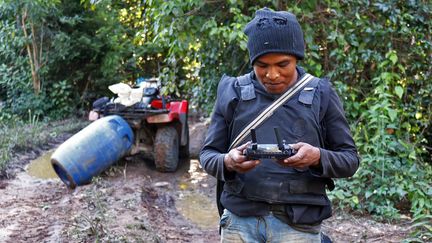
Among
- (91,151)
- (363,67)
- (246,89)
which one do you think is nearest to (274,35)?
(246,89)

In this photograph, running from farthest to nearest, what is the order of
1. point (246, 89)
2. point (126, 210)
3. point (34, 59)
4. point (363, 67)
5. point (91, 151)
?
point (34, 59) → point (91, 151) → point (363, 67) → point (126, 210) → point (246, 89)

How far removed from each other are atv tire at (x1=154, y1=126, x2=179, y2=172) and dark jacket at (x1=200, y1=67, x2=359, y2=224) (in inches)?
225

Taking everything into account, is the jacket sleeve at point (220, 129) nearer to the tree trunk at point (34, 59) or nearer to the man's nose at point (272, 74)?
the man's nose at point (272, 74)

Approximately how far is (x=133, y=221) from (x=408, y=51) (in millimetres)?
3665

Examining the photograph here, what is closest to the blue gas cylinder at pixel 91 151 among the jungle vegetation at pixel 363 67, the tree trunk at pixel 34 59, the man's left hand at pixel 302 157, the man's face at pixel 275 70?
the jungle vegetation at pixel 363 67

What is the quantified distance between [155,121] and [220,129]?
5.73 metres

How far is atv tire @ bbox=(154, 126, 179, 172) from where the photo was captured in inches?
307

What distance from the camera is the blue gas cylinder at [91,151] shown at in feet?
21.7

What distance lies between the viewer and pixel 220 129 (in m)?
2.16

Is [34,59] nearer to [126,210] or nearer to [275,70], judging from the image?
[126,210]

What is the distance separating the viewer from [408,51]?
6.45 meters

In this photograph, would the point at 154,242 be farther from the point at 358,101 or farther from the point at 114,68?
the point at 114,68

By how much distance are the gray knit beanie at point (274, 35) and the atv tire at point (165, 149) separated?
5.84 m

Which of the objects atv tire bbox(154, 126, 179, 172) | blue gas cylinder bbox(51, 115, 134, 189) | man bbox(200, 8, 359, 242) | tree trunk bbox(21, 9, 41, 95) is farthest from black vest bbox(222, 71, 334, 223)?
tree trunk bbox(21, 9, 41, 95)
